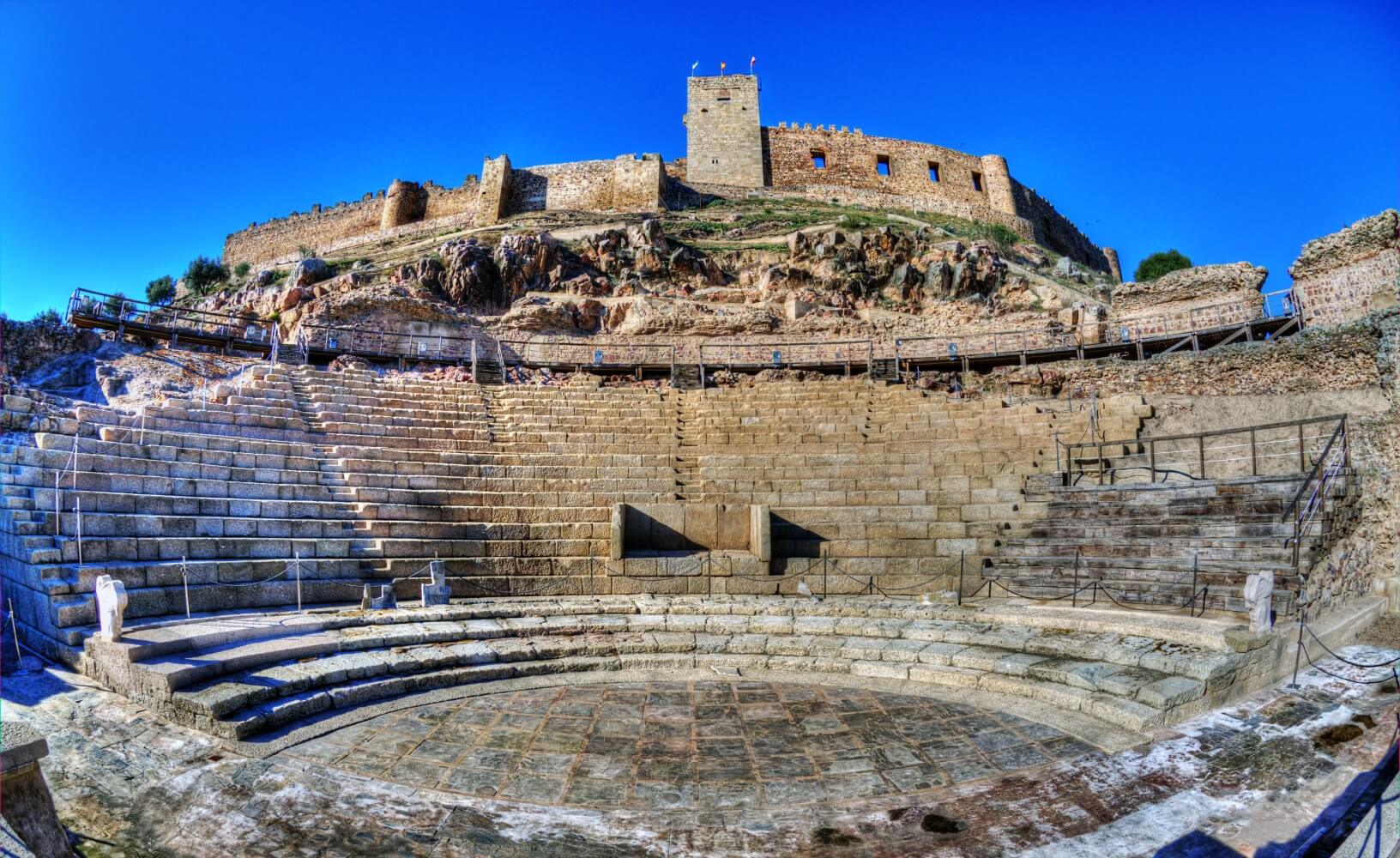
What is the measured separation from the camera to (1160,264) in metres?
40.1

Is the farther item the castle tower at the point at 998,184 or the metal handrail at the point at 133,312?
the castle tower at the point at 998,184

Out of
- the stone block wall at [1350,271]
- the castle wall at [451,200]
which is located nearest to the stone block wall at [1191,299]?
the stone block wall at [1350,271]

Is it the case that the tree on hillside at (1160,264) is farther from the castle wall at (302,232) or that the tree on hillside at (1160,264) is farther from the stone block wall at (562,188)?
the castle wall at (302,232)

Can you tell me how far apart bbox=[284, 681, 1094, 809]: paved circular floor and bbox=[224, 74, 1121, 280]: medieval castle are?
37212 mm

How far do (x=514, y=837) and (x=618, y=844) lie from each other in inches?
21.5

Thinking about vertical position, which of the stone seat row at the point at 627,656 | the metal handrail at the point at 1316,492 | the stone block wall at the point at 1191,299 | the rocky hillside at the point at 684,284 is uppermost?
the rocky hillside at the point at 684,284

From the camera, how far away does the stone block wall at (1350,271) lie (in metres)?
13.3

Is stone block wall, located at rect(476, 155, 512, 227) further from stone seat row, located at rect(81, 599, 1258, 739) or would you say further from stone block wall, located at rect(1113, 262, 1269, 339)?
stone seat row, located at rect(81, 599, 1258, 739)

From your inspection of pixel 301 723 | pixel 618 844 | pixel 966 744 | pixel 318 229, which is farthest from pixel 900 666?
pixel 318 229

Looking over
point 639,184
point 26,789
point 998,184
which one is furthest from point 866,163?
point 26,789

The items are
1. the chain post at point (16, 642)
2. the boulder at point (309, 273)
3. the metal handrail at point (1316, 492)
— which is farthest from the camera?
the boulder at point (309, 273)

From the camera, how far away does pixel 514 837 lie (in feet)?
13.2

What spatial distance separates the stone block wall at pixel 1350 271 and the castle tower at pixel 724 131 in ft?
104

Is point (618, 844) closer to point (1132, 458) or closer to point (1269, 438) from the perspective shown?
point (1132, 458)
